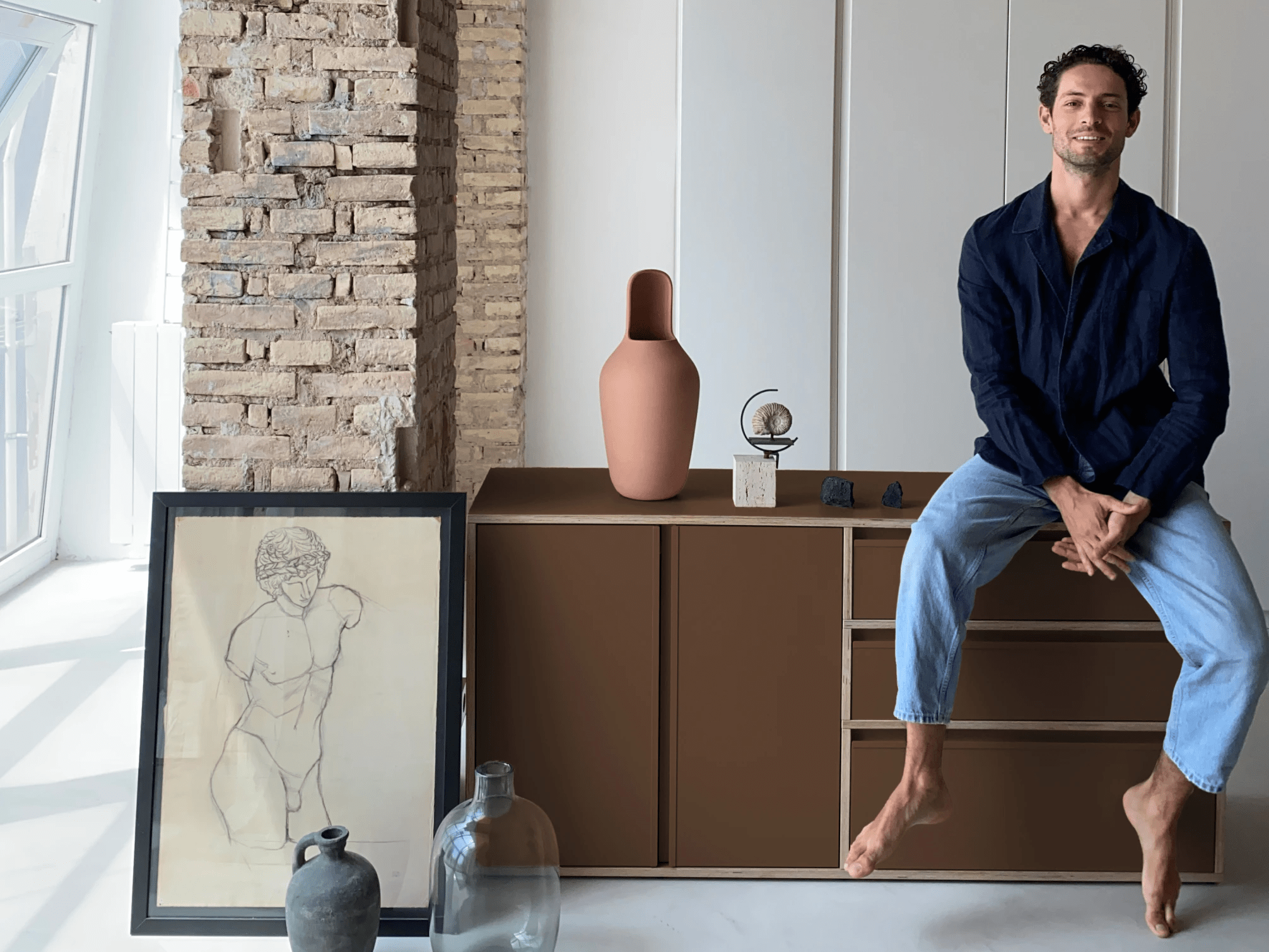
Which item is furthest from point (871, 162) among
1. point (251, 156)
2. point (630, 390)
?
point (251, 156)

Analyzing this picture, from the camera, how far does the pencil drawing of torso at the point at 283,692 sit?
7.55ft

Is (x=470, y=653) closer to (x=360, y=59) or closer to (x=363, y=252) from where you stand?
(x=363, y=252)

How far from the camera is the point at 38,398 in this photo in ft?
15.5

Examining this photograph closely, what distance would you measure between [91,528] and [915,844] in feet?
12.4

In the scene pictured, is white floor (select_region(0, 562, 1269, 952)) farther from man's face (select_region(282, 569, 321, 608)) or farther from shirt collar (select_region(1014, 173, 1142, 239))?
shirt collar (select_region(1014, 173, 1142, 239))

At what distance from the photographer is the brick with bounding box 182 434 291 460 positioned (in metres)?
2.49

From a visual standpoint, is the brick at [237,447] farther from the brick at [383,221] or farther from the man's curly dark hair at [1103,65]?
the man's curly dark hair at [1103,65]

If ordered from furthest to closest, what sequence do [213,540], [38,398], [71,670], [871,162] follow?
[38,398] → [871,162] → [71,670] → [213,540]

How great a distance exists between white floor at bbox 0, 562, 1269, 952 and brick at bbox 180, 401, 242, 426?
913 millimetres

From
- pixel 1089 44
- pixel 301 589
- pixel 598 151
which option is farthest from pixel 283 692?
pixel 1089 44

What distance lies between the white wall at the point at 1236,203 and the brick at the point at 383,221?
2.97 metres

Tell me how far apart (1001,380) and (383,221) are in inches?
49.5

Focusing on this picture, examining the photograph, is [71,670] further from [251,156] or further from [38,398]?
[251,156]

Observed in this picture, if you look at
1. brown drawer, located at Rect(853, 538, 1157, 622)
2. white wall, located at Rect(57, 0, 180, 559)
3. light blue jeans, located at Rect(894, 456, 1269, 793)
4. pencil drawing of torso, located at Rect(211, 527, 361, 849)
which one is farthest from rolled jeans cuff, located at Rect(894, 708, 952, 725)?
white wall, located at Rect(57, 0, 180, 559)
